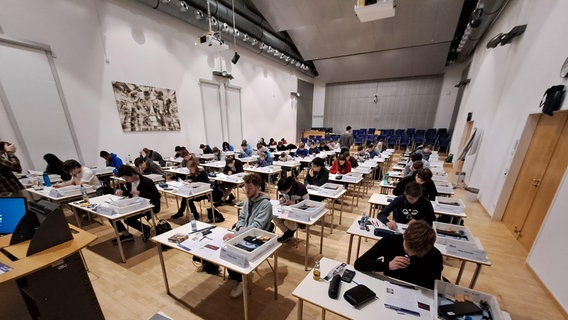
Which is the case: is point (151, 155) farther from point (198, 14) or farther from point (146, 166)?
point (198, 14)

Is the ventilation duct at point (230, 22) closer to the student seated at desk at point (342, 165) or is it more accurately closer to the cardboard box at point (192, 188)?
the cardboard box at point (192, 188)

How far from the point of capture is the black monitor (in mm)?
2195

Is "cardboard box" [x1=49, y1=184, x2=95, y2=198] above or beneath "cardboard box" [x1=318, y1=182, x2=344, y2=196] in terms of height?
beneath

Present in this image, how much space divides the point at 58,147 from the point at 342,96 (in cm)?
1655

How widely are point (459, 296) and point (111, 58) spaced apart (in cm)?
932

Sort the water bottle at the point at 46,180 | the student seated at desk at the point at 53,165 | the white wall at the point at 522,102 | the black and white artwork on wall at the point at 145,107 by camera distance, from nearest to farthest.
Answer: the white wall at the point at 522,102, the water bottle at the point at 46,180, the student seated at desk at the point at 53,165, the black and white artwork on wall at the point at 145,107

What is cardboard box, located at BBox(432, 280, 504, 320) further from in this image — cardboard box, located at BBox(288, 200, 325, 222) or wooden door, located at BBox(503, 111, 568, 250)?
wooden door, located at BBox(503, 111, 568, 250)

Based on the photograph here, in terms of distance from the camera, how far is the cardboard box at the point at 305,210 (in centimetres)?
294

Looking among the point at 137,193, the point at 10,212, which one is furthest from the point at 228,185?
the point at 10,212

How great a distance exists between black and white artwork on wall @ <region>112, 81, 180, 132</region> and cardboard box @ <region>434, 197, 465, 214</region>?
8665 mm

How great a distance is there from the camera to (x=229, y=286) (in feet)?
9.32

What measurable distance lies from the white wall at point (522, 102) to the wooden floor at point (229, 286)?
0.30 meters

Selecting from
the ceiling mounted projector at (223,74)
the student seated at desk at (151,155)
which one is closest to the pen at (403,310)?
the student seated at desk at (151,155)

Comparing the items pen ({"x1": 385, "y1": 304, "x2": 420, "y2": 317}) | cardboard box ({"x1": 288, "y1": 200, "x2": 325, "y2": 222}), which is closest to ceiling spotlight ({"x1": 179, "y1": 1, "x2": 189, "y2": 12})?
cardboard box ({"x1": 288, "y1": 200, "x2": 325, "y2": 222})
